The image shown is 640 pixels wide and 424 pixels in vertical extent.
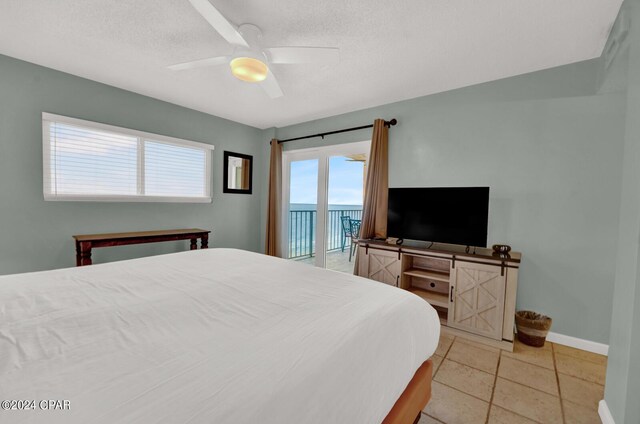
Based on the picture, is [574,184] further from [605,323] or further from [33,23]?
[33,23]

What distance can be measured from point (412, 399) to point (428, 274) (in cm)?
169

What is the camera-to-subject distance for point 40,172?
2611 mm

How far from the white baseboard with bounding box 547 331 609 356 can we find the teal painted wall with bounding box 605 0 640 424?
3.36ft

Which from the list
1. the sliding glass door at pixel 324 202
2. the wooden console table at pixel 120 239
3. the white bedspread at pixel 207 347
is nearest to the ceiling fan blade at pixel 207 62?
the white bedspread at pixel 207 347

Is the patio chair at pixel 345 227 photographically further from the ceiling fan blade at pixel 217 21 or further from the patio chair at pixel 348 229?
the ceiling fan blade at pixel 217 21

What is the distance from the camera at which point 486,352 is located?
2188 mm

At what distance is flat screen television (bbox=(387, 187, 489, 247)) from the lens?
96.9 inches

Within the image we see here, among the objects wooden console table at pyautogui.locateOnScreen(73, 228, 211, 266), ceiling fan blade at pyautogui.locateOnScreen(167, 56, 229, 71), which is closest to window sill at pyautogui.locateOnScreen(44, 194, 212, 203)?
wooden console table at pyautogui.locateOnScreen(73, 228, 211, 266)

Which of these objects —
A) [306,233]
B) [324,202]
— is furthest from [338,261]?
[324,202]

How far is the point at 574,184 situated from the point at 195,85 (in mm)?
3951

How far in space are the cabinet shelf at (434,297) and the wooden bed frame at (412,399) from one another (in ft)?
4.25

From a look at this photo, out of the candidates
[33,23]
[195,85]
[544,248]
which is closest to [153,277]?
[33,23]

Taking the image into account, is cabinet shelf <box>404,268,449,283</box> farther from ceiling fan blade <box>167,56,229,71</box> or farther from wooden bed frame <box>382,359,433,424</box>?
ceiling fan blade <box>167,56,229,71</box>

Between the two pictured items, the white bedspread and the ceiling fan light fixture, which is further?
the ceiling fan light fixture
